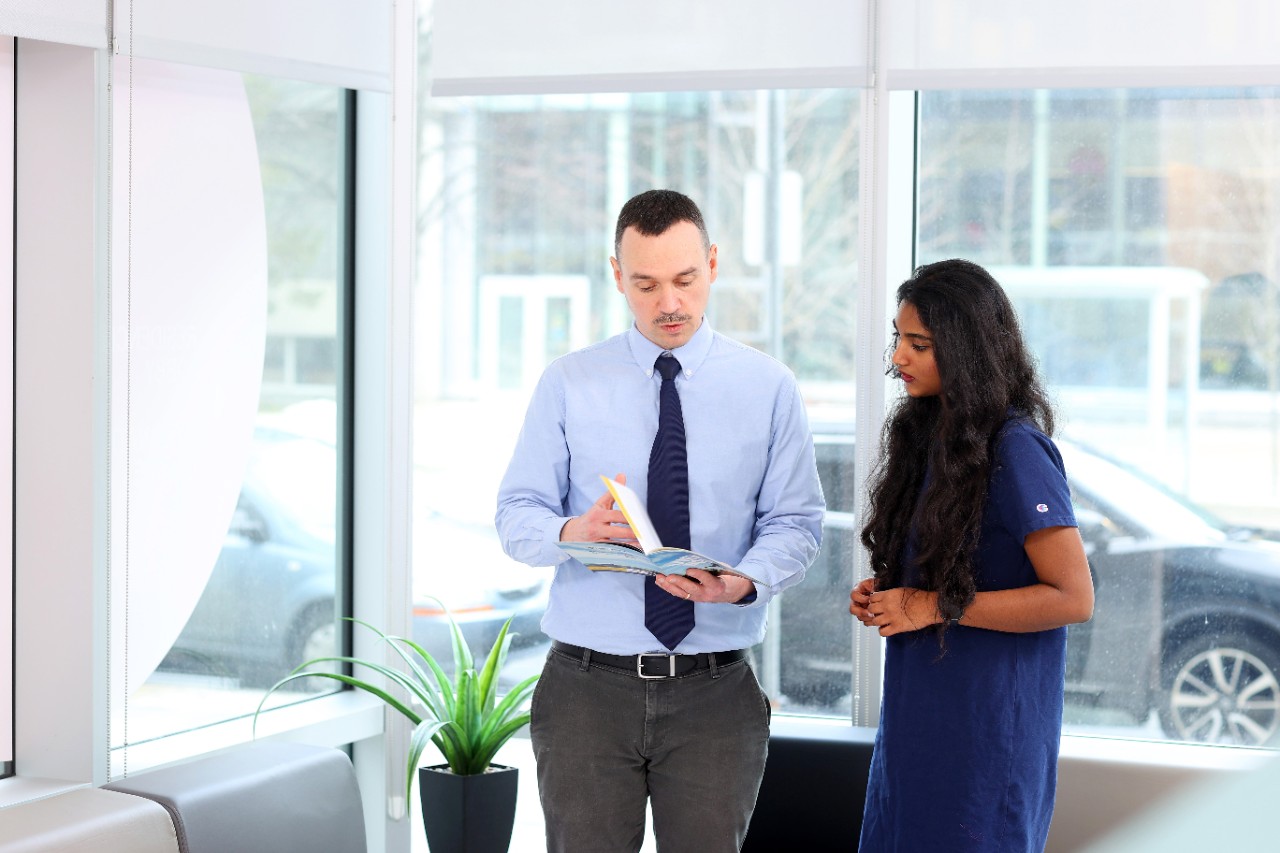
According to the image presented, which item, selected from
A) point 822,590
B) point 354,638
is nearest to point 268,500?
point 354,638

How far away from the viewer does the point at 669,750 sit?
2.26 m

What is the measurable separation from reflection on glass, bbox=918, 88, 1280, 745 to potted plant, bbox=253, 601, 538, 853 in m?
1.62

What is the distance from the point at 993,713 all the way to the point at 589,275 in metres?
2.23

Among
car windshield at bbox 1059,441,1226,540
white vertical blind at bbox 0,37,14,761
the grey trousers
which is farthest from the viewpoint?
car windshield at bbox 1059,441,1226,540

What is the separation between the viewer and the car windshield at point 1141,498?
139 inches

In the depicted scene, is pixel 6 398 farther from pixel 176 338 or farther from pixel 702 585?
pixel 702 585

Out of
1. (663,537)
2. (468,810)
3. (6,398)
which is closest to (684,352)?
(663,537)

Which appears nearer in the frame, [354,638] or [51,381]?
[51,381]

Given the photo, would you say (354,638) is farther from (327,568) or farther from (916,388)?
(916,388)

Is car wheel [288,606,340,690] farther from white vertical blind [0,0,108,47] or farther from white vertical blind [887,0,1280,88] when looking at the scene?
white vertical blind [887,0,1280,88]

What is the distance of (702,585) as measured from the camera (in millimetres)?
2137

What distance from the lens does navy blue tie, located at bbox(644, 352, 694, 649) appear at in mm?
2270

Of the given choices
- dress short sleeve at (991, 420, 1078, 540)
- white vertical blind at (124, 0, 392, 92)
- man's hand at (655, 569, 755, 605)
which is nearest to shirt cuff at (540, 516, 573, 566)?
man's hand at (655, 569, 755, 605)

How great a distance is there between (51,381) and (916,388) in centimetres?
197
